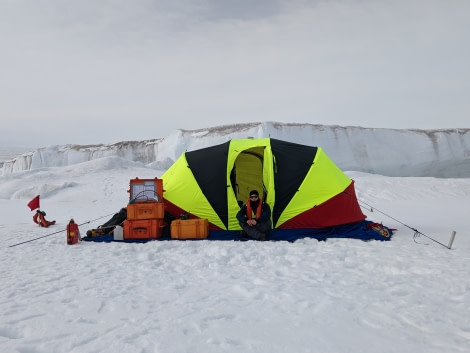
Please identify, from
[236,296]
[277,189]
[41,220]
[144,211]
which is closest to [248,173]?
[277,189]

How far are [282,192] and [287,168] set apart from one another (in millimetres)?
525

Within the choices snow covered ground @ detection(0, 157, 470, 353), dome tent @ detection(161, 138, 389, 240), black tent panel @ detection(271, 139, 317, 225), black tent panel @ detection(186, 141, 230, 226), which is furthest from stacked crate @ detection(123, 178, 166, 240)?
black tent panel @ detection(271, 139, 317, 225)

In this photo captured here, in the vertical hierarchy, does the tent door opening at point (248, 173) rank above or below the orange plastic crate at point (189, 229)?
above

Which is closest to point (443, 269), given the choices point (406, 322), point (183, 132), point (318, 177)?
point (406, 322)

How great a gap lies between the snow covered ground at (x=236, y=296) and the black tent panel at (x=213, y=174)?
1131 millimetres

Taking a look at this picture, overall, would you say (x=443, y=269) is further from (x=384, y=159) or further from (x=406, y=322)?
(x=384, y=159)

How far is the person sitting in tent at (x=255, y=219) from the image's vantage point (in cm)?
641

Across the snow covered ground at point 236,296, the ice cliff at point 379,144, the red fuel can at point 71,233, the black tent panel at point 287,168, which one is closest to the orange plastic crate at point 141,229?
the snow covered ground at point 236,296

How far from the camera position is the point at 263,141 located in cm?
762

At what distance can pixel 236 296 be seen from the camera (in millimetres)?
3609

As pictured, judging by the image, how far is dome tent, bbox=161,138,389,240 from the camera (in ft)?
23.0

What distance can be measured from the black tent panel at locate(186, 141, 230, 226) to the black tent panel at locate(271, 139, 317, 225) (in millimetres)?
1035

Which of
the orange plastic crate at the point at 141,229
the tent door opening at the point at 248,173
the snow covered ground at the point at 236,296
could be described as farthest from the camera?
the tent door opening at the point at 248,173

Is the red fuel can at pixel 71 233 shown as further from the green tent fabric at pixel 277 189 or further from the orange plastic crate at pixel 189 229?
the green tent fabric at pixel 277 189
